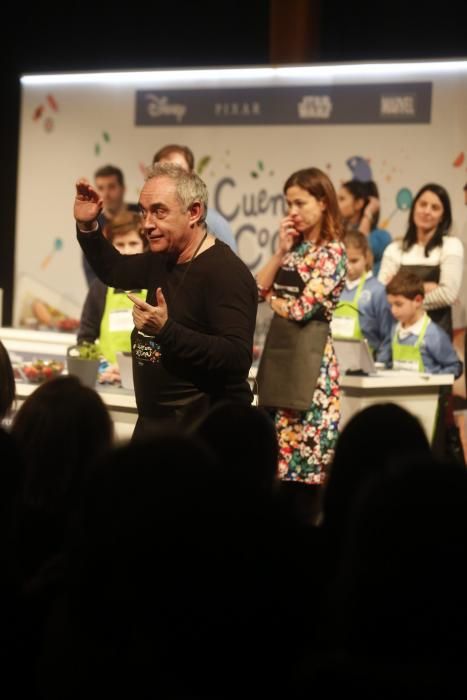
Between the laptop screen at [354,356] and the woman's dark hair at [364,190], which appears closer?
the laptop screen at [354,356]

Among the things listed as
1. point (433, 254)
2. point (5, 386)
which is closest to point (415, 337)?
point (433, 254)

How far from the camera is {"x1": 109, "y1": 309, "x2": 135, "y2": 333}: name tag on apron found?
15.9 feet

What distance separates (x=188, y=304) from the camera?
304 cm

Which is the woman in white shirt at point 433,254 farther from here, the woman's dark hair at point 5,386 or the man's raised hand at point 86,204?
the woman's dark hair at point 5,386

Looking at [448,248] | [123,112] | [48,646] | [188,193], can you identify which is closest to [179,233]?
[188,193]

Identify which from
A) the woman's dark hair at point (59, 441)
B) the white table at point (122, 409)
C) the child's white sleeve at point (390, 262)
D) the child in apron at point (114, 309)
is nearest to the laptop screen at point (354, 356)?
the child in apron at point (114, 309)

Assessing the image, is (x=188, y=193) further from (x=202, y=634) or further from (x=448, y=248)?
(x=448, y=248)

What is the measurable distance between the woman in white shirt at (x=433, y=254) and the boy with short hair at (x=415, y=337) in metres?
0.41

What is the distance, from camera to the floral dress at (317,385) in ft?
13.4

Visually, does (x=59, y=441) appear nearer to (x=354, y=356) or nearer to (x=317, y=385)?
(x=317, y=385)

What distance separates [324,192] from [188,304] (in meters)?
1.21

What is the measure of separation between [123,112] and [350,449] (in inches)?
224

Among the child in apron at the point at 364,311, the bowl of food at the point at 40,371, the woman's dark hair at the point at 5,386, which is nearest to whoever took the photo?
the woman's dark hair at the point at 5,386

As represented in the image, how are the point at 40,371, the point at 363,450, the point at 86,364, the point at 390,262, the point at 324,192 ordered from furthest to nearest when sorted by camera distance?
the point at 390,262 → the point at 40,371 → the point at 86,364 → the point at 324,192 → the point at 363,450
